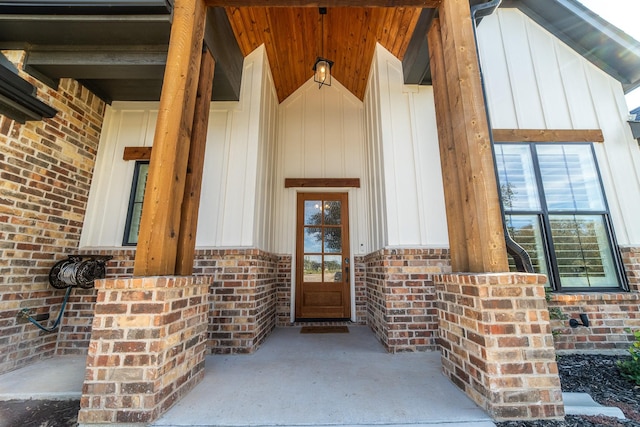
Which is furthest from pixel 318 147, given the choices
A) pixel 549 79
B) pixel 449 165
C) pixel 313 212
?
pixel 549 79

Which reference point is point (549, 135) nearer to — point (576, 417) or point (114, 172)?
point (576, 417)

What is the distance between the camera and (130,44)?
101 inches

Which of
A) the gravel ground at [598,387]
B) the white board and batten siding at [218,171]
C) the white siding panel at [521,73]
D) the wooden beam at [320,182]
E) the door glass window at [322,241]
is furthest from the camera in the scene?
the wooden beam at [320,182]

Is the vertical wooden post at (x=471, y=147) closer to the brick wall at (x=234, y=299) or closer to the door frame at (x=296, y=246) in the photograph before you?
the brick wall at (x=234, y=299)

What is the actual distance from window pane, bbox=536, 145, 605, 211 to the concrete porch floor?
7.81 feet

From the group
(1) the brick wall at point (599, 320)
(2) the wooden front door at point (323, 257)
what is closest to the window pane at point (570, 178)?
(1) the brick wall at point (599, 320)

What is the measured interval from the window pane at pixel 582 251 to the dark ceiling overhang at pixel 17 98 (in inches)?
220

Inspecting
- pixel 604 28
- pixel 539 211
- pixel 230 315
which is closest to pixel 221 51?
pixel 230 315

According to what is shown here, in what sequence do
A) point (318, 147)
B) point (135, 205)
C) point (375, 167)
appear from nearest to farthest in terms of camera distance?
point (135, 205) → point (375, 167) → point (318, 147)

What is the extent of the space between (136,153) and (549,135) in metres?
5.19

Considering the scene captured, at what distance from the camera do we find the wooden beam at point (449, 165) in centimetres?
204

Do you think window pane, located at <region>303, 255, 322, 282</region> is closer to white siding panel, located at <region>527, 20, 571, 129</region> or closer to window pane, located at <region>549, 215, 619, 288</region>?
window pane, located at <region>549, 215, 619, 288</region>

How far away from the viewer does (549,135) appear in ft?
10.8

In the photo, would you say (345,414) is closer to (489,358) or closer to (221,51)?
(489,358)
